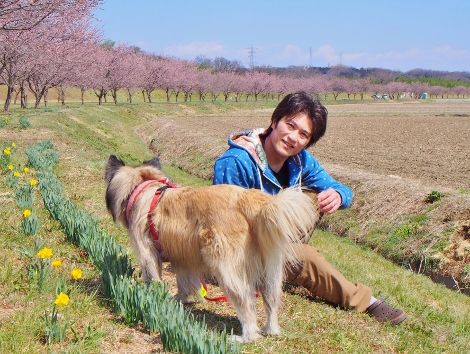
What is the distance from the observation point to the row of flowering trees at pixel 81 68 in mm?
11234

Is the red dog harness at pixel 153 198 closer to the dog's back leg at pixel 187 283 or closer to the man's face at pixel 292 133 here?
the dog's back leg at pixel 187 283

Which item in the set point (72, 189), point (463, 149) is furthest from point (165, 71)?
point (72, 189)

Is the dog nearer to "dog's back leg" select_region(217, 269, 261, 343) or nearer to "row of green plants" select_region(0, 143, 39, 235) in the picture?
"dog's back leg" select_region(217, 269, 261, 343)

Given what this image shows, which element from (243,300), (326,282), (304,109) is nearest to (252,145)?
(304,109)

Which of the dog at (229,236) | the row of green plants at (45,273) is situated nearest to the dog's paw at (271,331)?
the dog at (229,236)

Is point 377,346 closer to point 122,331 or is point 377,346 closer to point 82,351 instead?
point 122,331

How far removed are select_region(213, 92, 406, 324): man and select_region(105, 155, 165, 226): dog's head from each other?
56 cm

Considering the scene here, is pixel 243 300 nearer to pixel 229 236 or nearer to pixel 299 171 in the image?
pixel 229 236

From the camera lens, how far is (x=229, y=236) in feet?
11.6

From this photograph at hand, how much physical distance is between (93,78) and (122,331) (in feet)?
168

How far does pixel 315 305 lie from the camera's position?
479 cm

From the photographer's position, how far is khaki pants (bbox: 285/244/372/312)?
4691 mm

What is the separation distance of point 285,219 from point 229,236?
1.54 feet

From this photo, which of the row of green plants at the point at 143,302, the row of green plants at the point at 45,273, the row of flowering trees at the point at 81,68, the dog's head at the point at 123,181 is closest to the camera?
the row of green plants at the point at 143,302
